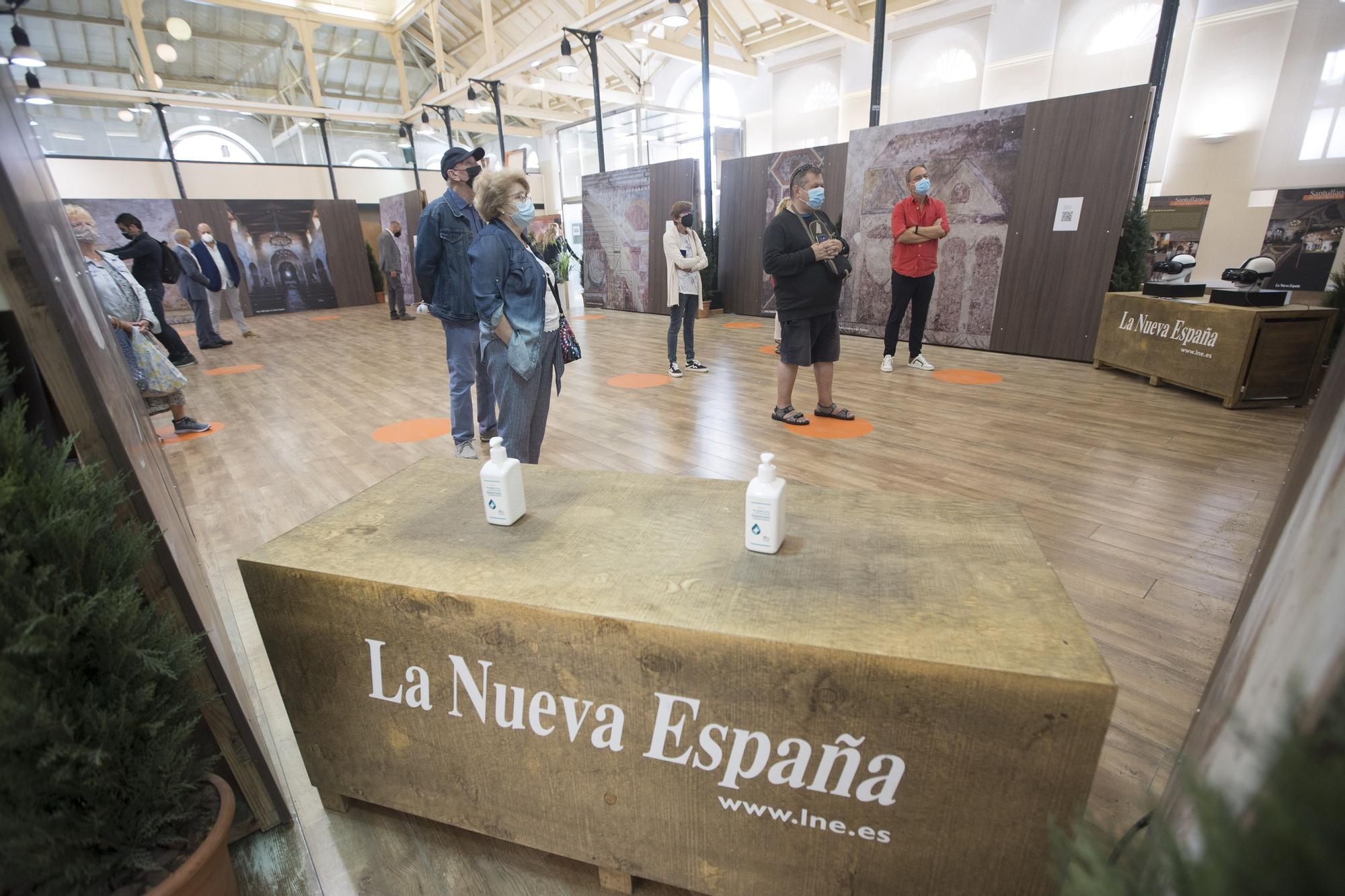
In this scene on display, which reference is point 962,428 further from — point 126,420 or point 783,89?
point 783,89

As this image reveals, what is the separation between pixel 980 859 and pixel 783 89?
18.8m

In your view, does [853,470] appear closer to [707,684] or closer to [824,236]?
[824,236]

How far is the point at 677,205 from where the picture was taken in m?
5.00

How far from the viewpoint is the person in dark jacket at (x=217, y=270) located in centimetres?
748

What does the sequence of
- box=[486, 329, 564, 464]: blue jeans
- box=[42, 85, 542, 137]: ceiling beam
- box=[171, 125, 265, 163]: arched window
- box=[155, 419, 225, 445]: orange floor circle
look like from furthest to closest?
box=[171, 125, 265, 163]: arched window → box=[42, 85, 542, 137]: ceiling beam → box=[155, 419, 225, 445]: orange floor circle → box=[486, 329, 564, 464]: blue jeans

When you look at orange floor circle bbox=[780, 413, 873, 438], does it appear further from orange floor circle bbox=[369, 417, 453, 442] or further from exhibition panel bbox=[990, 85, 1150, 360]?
exhibition panel bbox=[990, 85, 1150, 360]

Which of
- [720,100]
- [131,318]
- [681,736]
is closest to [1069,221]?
[681,736]

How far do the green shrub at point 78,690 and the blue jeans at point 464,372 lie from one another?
2.45 m

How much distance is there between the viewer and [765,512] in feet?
3.80

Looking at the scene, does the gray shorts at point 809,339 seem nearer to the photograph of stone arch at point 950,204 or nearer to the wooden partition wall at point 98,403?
the wooden partition wall at point 98,403

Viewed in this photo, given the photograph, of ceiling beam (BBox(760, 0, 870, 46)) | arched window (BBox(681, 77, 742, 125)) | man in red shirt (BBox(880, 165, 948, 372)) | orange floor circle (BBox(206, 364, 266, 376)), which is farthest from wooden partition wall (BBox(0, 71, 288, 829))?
arched window (BBox(681, 77, 742, 125))

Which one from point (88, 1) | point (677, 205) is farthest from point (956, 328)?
point (88, 1)

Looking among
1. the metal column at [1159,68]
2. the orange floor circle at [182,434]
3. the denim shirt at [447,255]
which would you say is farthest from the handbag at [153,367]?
the metal column at [1159,68]

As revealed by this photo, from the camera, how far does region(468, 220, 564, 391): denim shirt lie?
2.39 meters
